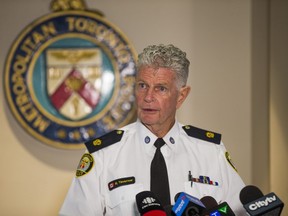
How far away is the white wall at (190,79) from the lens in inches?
97.5

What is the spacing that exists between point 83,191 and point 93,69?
102 centimetres

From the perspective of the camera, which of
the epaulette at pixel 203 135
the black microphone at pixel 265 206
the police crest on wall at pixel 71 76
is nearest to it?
the black microphone at pixel 265 206

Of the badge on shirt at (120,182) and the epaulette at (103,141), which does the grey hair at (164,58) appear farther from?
the badge on shirt at (120,182)

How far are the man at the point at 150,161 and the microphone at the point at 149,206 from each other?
0.37 meters

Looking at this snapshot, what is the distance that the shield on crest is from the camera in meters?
2.48

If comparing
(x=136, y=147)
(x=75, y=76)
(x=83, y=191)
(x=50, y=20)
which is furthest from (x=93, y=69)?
(x=83, y=191)

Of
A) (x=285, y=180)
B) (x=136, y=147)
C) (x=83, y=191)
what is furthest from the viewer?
(x=285, y=180)

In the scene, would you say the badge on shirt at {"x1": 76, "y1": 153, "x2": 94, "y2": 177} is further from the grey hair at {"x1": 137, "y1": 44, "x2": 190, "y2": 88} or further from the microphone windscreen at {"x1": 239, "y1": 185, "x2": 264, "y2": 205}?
the microphone windscreen at {"x1": 239, "y1": 185, "x2": 264, "y2": 205}

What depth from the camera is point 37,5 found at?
2.49m

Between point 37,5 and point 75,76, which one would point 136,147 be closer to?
point 75,76

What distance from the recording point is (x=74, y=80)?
250 centimetres

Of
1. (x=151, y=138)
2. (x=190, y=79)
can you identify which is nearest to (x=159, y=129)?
(x=151, y=138)

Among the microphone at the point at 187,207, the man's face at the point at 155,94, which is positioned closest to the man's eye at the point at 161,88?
the man's face at the point at 155,94

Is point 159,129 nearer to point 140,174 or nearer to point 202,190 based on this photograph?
point 140,174
